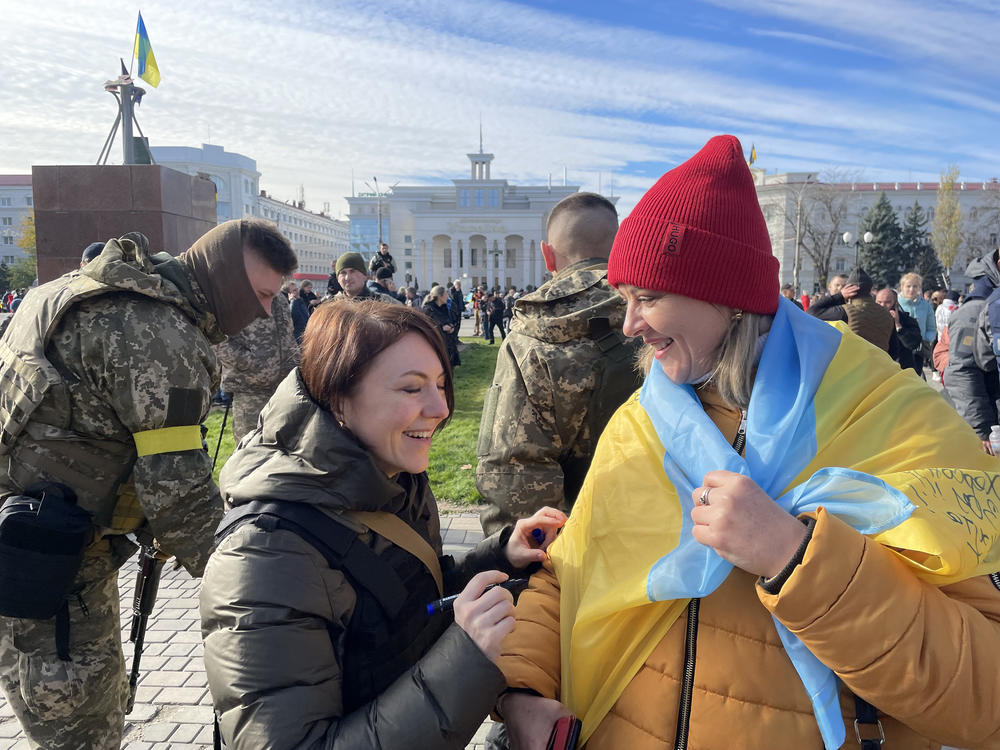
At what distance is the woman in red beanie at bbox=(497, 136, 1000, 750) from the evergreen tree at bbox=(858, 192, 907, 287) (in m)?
65.5

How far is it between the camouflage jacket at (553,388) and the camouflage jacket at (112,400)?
1.22 meters

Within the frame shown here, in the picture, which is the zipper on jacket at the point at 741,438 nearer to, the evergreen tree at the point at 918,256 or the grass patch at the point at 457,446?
the grass patch at the point at 457,446

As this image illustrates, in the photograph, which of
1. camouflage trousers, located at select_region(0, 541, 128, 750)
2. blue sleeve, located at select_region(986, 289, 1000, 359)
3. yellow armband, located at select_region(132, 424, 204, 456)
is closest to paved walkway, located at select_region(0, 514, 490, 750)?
camouflage trousers, located at select_region(0, 541, 128, 750)

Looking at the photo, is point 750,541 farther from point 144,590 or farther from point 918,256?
point 918,256

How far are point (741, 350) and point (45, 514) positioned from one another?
93.9 inches

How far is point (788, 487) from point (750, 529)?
0.21m

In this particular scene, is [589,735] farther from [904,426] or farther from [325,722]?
[904,426]

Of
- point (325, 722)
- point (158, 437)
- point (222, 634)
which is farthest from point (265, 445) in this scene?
point (158, 437)

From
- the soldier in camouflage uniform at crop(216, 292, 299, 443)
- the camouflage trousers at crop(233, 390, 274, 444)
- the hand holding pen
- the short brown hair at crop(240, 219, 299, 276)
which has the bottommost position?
the camouflage trousers at crop(233, 390, 274, 444)

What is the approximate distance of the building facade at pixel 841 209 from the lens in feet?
209

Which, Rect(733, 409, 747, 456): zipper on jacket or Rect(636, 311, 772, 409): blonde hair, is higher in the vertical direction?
Rect(636, 311, 772, 409): blonde hair

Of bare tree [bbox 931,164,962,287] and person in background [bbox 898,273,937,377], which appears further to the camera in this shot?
bare tree [bbox 931,164,962,287]

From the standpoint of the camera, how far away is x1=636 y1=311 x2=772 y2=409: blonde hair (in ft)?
5.38

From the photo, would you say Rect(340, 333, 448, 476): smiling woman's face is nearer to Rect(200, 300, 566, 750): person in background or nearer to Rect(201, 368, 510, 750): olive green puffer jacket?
Rect(200, 300, 566, 750): person in background
